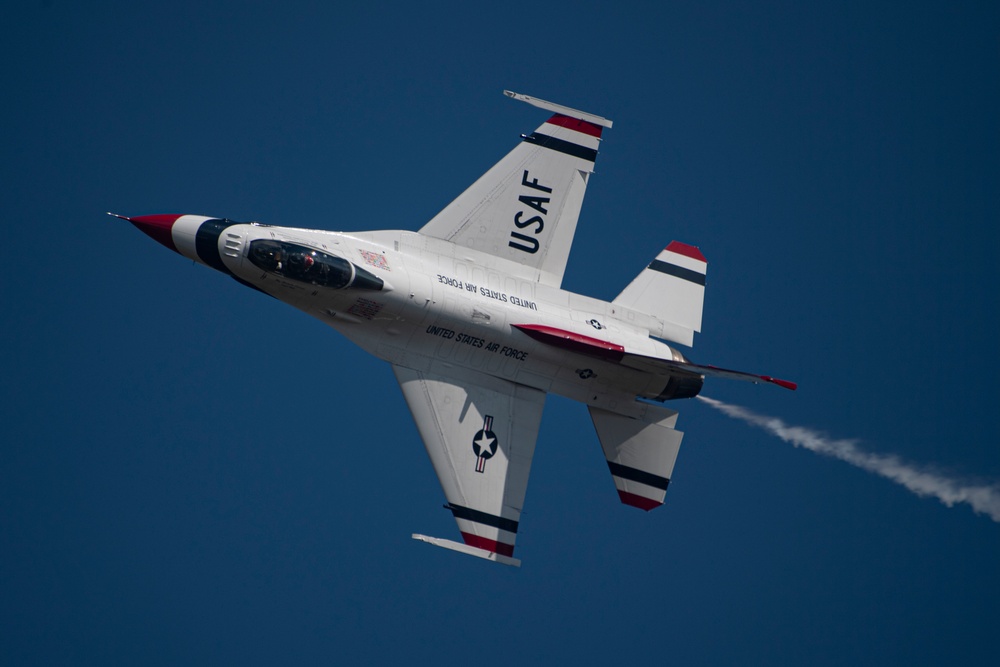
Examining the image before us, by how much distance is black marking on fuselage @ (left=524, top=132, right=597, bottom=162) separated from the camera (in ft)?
93.0

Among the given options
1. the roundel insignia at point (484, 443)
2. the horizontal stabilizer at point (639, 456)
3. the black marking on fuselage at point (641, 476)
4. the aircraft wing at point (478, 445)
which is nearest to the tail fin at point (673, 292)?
the horizontal stabilizer at point (639, 456)

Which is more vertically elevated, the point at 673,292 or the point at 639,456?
the point at 673,292

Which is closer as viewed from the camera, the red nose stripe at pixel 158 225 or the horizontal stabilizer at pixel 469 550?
the red nose stripe at pixel 158 225

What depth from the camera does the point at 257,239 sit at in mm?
24969

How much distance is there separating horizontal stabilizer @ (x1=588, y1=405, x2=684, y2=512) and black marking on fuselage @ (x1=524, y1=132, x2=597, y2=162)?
6225mm

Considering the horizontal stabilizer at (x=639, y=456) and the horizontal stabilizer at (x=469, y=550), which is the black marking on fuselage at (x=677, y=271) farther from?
the horizontal stabilizer at (x=469, y=550)

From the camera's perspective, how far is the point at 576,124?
1127 inches

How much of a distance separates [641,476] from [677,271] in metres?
5.08

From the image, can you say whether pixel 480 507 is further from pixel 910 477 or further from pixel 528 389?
pixel 910 477

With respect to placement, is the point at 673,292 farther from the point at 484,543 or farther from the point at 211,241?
the point at 211,241

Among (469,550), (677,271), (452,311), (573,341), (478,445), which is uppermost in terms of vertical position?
(677,271)

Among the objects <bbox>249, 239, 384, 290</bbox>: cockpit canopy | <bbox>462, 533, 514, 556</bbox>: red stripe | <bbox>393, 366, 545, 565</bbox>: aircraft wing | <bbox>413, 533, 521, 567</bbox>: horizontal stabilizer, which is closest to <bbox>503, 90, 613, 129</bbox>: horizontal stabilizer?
<bbox>249, 239, 384, 290</bbox>: cockpit canopy

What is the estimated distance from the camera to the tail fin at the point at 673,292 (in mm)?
28047

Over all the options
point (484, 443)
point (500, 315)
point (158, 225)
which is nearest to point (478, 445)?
point (484, 443)
